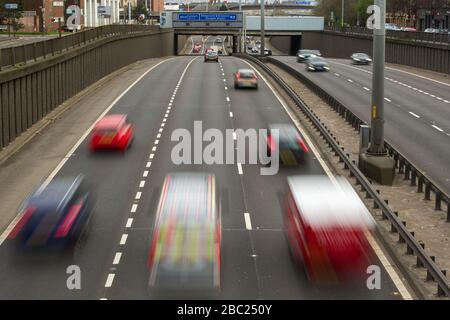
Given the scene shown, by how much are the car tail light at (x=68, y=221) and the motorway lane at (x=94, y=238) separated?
0.61 metres

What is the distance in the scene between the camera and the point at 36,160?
34375mm

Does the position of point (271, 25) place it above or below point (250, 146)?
above

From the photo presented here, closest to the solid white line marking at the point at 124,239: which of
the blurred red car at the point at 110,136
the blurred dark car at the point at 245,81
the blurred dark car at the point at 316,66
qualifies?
the blurred red car at the point at 110,136

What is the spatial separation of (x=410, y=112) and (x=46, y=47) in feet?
75.4

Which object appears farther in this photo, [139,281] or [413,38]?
[413,38]

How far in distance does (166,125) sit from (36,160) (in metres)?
10.1

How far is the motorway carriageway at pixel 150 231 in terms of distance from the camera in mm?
18156

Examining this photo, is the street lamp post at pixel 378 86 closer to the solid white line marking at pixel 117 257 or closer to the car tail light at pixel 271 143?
the car tail light at pixel 271 143

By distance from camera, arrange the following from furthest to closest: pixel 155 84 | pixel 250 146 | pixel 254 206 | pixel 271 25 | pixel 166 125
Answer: pixel 271 25 < pixel 155 84 < pixel 166 125 < pixel 250 146 < pixel 254 206

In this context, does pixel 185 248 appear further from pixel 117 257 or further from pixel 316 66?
pixel 316 66

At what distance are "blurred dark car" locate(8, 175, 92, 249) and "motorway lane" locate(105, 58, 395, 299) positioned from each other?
1547mm

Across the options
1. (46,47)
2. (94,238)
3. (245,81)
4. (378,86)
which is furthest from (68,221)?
(245,81)
